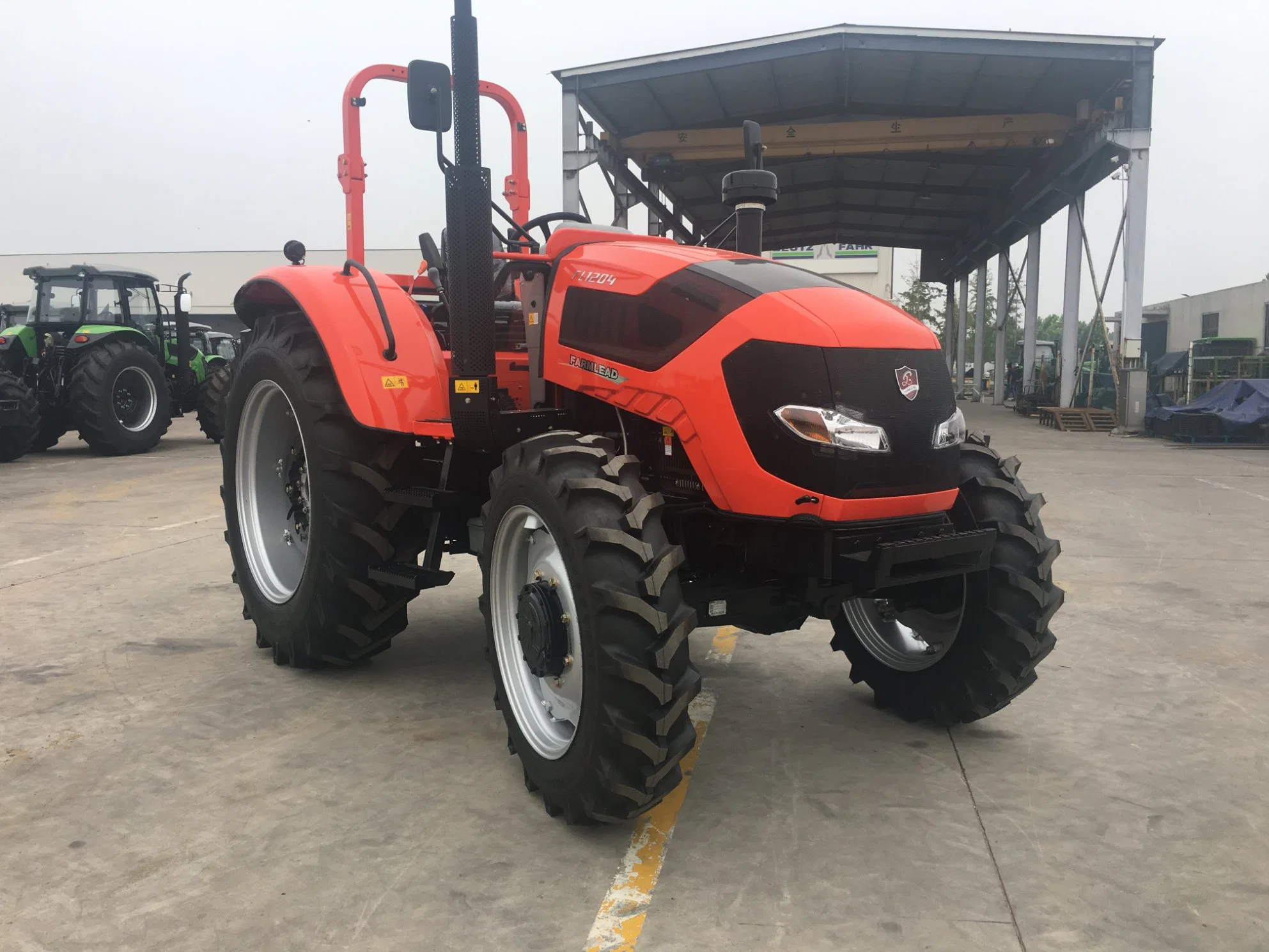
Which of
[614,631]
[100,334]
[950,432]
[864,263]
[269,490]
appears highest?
[864,263]

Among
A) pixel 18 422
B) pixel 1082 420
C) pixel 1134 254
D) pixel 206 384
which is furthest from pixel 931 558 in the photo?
pixel 1082 420

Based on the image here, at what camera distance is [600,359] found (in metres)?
3.12

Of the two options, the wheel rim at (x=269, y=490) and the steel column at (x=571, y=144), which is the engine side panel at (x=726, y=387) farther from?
the steel column at (x=571, y=144)

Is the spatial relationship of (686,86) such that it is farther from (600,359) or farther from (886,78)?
(600,359)

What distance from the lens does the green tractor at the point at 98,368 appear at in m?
12.2

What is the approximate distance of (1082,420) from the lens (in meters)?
18.7

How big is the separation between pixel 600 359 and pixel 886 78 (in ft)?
51.4

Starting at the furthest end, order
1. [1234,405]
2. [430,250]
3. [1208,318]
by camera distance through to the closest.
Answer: [1208,318]
[1234,405]
[430,250]

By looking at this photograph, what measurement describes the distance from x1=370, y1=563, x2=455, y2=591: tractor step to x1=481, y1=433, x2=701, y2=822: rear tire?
100cm

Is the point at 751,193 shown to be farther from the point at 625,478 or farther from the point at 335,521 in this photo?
the point at 335,521

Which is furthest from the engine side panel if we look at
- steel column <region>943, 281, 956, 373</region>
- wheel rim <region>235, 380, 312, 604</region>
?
steel column <region>943, 281, 956, 373</region>

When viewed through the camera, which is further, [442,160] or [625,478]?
[442,160]

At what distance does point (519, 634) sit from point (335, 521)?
1161mm

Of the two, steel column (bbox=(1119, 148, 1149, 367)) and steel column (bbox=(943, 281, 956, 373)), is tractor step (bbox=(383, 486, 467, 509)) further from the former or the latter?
steel column (bbox=(943, 281, 956, 373))
